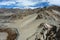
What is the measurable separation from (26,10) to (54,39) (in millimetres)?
841

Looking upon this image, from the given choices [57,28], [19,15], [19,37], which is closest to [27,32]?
[19,37]

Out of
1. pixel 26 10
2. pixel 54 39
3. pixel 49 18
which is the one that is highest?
pixel 26 10

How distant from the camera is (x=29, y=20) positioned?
3.35m

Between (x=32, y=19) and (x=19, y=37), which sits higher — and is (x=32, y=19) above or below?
above

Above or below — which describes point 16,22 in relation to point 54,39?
above

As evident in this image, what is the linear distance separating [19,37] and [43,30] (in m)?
0.50

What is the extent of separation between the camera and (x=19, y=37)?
3.17m

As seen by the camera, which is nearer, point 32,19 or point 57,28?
point 57,28

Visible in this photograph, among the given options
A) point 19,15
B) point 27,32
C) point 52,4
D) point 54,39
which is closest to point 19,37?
point 27,32

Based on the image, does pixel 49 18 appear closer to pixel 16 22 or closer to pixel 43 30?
pixel 43 30

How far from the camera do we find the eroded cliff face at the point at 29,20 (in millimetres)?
3170

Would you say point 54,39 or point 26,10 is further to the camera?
point 26,10

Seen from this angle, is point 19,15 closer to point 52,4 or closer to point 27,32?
point 27,32

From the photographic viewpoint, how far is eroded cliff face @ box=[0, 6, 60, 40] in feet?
10.4
